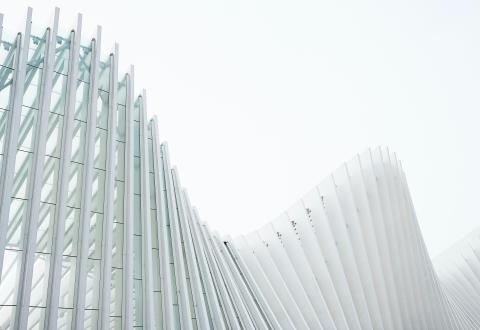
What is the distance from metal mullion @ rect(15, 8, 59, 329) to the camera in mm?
12727

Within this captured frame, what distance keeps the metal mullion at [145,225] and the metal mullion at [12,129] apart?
4.21 metres

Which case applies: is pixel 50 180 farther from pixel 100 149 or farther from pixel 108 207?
pixel 100 149

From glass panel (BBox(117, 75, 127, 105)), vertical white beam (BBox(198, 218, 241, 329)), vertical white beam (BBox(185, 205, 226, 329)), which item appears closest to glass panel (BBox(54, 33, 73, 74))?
glass panel (BBox(117, 75, 127, 105))

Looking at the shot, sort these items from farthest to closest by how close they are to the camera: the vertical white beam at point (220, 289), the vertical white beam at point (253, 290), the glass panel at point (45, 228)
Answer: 1. the vertical white beam at point (253, 290)
2. the vertical white beam at point (220, 289)
3. the glass panel at point (45, 228)

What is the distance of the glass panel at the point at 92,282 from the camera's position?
14.5 m

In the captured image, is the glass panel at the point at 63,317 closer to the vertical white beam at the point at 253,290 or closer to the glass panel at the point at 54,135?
the glass panel at the point at 54,135

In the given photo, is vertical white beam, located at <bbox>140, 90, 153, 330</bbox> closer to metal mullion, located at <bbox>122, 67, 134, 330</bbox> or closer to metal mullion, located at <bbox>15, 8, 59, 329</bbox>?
metal mullion, located at <bbox>122, 67, 134, 330</bbox>

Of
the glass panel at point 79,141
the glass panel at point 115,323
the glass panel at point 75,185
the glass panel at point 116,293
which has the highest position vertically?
the glass panel at point 79,141

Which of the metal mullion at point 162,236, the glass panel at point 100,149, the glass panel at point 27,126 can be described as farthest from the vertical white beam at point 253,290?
the glass panel at point 27,126

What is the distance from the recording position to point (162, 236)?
17016 mm

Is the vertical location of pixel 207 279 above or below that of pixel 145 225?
below

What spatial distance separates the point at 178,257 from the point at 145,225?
1615 millimetres

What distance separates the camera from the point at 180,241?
17.8m

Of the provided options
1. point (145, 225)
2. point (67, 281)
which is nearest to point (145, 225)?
point (145, 225)
